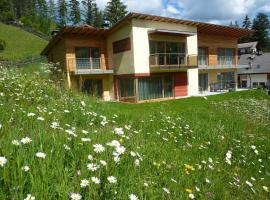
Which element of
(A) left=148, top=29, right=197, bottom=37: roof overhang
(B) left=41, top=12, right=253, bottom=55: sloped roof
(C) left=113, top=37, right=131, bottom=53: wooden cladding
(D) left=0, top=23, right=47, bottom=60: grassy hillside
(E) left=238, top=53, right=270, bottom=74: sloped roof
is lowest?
(E) left=238, top=53, right=270, bottom=74: sloped roof

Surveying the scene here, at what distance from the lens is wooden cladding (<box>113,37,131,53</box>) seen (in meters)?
20.8

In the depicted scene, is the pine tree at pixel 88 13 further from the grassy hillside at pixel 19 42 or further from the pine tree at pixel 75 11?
the grassy hillside at pixel 19 42

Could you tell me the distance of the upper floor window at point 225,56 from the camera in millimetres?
29228

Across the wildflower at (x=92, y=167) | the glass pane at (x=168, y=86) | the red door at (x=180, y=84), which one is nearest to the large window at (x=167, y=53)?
the red door at (x=180, y=84)

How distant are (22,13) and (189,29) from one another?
7919cm

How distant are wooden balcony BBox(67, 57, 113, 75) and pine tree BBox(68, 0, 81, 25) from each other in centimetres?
6268

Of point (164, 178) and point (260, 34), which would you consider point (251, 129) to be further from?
point (260, 34)

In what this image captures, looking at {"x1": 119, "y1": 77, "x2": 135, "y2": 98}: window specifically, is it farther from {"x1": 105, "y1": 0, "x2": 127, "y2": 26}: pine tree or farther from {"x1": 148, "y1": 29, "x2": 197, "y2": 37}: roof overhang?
{"x1": 105, "y1": 0, "x2": 127, "y2": 26}: pine tree

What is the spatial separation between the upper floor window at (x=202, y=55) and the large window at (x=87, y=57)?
417 inches

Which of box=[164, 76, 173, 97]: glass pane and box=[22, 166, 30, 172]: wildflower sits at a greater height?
box=[22, 166, 30, 172]: wildflower

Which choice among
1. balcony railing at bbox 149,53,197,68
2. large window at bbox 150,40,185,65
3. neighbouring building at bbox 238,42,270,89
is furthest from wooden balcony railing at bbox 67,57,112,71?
neighbouring building at bbox 238,42,270,89

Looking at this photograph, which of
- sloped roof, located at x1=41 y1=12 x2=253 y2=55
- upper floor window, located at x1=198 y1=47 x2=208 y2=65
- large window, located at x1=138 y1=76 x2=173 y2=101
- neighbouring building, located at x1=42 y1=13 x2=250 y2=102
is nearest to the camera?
sloped roof, located at x1=41 y1=12 x2=253 y2=55

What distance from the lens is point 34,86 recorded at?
290 inches

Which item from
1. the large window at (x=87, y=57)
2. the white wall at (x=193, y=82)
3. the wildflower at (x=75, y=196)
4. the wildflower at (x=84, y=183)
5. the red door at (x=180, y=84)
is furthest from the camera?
the white wall at (x=193, y=82)
